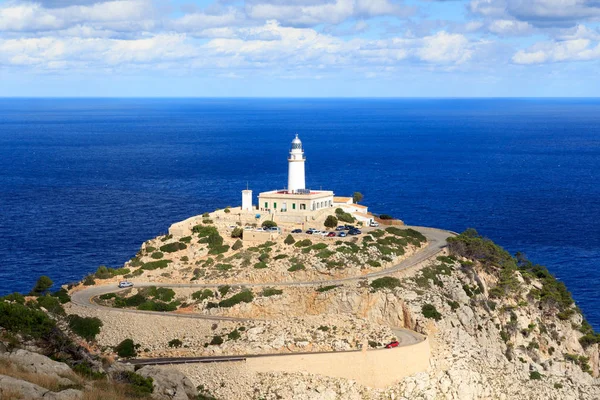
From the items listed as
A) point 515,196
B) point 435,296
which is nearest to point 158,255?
point 435,296

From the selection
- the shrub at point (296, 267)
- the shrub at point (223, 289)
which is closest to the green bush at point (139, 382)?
the shrub at point (223, 289)

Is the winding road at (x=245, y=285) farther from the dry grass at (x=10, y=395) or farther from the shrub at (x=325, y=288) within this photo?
the dry grass at (x=10, y=395)

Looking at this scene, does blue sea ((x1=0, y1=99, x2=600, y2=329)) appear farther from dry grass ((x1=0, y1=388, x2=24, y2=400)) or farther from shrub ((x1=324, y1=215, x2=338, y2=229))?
dry grass ((x1=0, y1=388, x2=24, y2=400))

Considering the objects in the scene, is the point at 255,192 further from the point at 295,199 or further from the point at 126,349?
the point at 126,349

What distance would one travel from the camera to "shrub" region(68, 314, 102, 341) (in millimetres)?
52062

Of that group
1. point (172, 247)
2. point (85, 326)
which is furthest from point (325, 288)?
point (85, 326)

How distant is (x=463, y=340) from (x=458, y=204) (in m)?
68.7

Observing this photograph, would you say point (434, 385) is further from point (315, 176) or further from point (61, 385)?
point (315, 176)

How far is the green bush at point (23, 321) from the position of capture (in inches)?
1668

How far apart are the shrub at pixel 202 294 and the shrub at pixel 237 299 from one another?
1.41 meters

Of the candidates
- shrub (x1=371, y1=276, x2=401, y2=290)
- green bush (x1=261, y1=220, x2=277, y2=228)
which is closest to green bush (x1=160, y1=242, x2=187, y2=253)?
green bush (x1=261, y1=220, x2=277, y2=228)

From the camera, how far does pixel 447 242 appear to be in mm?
70125

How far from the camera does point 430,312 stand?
5666 centimetres

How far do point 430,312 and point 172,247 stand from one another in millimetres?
22926
